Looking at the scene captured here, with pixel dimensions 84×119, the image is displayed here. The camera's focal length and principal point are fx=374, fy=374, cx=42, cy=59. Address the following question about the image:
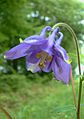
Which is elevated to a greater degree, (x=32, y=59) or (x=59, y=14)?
(x=32, y=59)

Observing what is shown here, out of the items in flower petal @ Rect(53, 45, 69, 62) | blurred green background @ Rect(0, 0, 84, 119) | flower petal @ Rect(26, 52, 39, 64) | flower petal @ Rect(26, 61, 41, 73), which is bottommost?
blurred green background @ Rect(0, 0, 84, 119)

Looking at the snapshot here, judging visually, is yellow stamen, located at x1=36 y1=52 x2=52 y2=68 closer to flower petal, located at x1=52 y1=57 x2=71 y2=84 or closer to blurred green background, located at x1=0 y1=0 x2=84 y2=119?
flower petal, located at x1=52 y1=57 x2=71 y2=84

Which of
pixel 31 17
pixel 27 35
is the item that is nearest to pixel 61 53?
pixel 27 35

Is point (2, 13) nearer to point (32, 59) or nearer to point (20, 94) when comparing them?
point (20, 94)

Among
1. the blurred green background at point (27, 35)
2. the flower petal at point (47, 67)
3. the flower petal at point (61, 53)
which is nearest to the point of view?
the flower petal at point (61, 53)

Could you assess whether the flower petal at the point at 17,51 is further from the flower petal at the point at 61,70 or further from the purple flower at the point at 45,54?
the flower petal at the point at 61,70

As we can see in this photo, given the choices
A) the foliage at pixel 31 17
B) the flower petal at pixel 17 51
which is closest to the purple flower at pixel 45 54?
the flower petal at pixel 17 51

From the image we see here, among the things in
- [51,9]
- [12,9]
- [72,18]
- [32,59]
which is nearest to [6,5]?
[12,9]

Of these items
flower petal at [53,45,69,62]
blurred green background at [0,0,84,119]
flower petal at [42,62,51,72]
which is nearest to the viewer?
flower petal at [53,45,69,62]

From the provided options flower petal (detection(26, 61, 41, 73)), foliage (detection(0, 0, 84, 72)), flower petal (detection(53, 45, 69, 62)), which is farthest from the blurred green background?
flower petal (detection(53, 45, 69, 62))
